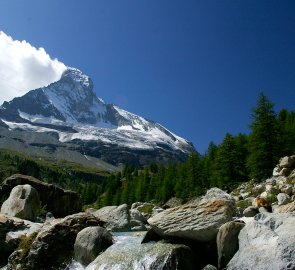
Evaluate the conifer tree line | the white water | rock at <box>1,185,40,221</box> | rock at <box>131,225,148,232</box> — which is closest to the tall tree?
the conifer tree line

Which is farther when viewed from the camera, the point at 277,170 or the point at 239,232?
the point at 277,170

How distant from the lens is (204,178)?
9038 centimetres

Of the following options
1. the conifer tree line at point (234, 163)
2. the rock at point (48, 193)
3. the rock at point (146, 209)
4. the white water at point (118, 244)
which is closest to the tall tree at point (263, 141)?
the conifer tree line at point (234, 163)

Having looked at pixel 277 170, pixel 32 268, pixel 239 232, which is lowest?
pixel 32 268

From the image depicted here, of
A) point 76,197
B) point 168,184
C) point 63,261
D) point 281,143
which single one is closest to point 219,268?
point 63,261

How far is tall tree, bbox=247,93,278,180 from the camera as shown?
5800cm

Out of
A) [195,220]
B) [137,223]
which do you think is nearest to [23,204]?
[137,223]

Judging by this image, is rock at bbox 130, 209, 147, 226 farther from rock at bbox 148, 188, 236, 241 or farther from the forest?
the forest

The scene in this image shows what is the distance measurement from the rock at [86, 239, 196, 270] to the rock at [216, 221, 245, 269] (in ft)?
4.78

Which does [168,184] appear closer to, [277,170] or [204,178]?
[204,178]

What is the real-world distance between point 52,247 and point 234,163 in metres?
54.7

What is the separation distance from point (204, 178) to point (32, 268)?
234ft

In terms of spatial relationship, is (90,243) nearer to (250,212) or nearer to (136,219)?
(250,212)

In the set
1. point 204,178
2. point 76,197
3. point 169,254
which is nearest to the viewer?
point 169,254
